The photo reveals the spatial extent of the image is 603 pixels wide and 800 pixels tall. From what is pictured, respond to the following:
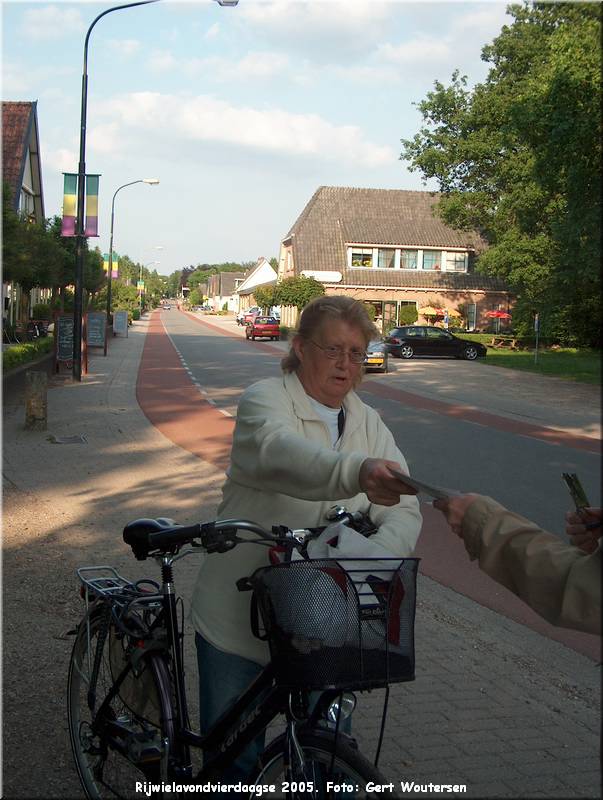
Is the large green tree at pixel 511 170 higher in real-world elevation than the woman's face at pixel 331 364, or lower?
higher

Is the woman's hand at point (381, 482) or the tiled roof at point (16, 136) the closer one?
the woman's hand at point (381, 482)

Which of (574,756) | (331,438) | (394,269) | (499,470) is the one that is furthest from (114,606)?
(394,269)

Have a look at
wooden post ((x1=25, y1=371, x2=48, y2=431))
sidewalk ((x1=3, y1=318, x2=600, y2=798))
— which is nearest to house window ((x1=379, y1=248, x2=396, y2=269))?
wooden post ((x1=25, y1=371, x2=48, y2=431))

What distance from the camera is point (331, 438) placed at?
277cm

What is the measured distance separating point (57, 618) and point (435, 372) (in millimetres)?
29258

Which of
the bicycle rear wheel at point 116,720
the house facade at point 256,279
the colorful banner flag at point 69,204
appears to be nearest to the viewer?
the bicycle rear wheel at point 116,720

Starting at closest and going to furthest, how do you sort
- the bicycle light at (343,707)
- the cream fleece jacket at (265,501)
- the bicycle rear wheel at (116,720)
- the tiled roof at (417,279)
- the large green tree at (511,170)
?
the bicycle light at (343,707) → the cream fleece jacket at (265,501) → the bicycle rear wheel at (116,720) → the large green tree at (511,170) → the tiled roof at (417,279)

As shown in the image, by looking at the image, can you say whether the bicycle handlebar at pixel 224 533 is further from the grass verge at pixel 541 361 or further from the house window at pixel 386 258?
the house window at pixel 386 258

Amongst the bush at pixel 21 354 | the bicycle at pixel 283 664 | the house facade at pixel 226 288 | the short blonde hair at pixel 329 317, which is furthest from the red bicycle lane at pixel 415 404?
the house facade at pixel 226 288

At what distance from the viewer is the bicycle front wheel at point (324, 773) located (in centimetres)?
229

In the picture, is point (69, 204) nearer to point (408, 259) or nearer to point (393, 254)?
point (393, 254)

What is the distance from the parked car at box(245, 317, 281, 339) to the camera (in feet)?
184

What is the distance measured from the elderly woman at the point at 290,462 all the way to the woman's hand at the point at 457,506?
481mm

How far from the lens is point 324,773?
7.75 ft
